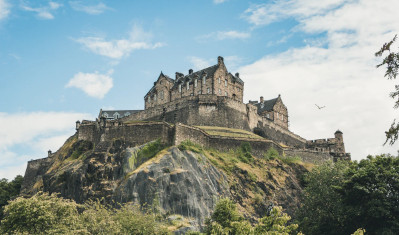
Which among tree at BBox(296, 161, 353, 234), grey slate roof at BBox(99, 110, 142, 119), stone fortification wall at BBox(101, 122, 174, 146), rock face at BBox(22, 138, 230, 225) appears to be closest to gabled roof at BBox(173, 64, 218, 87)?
grey slate roof at BBox(99, 110, 142, 119)

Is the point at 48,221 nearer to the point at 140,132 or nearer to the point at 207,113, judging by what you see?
the point at 140,132

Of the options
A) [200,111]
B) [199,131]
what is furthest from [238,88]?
[199,131]

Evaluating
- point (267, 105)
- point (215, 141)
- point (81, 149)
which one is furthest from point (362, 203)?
point (267, 105)

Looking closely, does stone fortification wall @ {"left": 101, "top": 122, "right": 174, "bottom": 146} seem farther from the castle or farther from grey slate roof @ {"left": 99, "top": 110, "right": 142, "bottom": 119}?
grey slate roof @ {"left": 99, "top": 110, "right": 142, "bottom": 119}

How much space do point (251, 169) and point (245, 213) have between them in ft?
31.3

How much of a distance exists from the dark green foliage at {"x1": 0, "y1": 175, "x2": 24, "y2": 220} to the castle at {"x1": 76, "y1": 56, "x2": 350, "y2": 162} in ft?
58.4

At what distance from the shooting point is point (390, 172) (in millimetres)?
43375

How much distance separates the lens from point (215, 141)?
205ft

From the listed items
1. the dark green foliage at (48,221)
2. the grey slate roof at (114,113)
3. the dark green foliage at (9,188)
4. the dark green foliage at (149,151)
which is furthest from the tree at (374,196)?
the grey slate roof at (114,113)

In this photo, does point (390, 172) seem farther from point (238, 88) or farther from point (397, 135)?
point (238, 88)

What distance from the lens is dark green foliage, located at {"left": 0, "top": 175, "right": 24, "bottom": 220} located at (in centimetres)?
7416

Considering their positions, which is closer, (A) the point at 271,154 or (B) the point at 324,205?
(B) the point at 324,205

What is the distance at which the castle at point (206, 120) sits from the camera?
Answer: 6072 cm

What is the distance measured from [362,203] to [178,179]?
20723 millimetres
